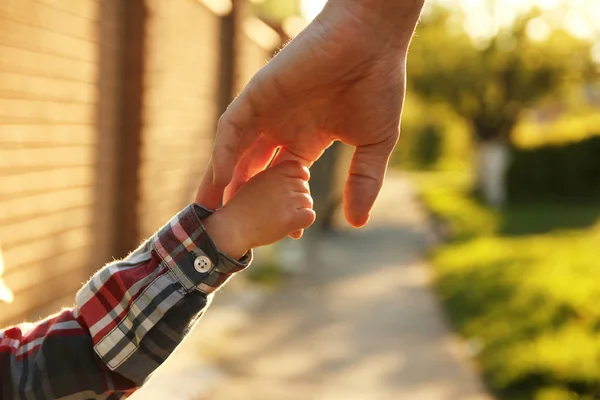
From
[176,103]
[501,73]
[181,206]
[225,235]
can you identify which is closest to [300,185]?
[225,235]

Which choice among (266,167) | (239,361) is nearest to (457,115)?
(239,361)

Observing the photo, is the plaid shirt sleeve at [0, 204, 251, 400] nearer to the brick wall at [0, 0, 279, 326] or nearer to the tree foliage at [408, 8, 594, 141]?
the brick wall at [0, 0, 279, 326]

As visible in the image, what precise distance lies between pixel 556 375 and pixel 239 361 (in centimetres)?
206

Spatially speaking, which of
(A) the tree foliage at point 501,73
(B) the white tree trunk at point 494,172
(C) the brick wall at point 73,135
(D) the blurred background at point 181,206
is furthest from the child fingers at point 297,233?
(A) the tree foliage at point 501,73

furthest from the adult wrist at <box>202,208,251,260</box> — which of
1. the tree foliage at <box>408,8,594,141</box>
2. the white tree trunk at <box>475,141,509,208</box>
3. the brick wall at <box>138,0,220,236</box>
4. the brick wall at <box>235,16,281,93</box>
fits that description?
the tree foliage at <box>408,8,594,141</box>

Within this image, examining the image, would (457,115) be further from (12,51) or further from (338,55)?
(338,55)

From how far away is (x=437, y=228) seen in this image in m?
14.1

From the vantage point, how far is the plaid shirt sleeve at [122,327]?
1300mm

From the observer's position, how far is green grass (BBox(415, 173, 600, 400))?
5211mm

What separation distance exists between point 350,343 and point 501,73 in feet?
49.7

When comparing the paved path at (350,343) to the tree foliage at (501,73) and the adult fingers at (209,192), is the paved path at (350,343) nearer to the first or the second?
the adult fingers at (209,192)

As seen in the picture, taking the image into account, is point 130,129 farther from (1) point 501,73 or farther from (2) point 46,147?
(1) point 501,73

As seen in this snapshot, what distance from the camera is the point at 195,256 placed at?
1324mm

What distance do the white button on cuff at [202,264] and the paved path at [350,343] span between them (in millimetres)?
3666
